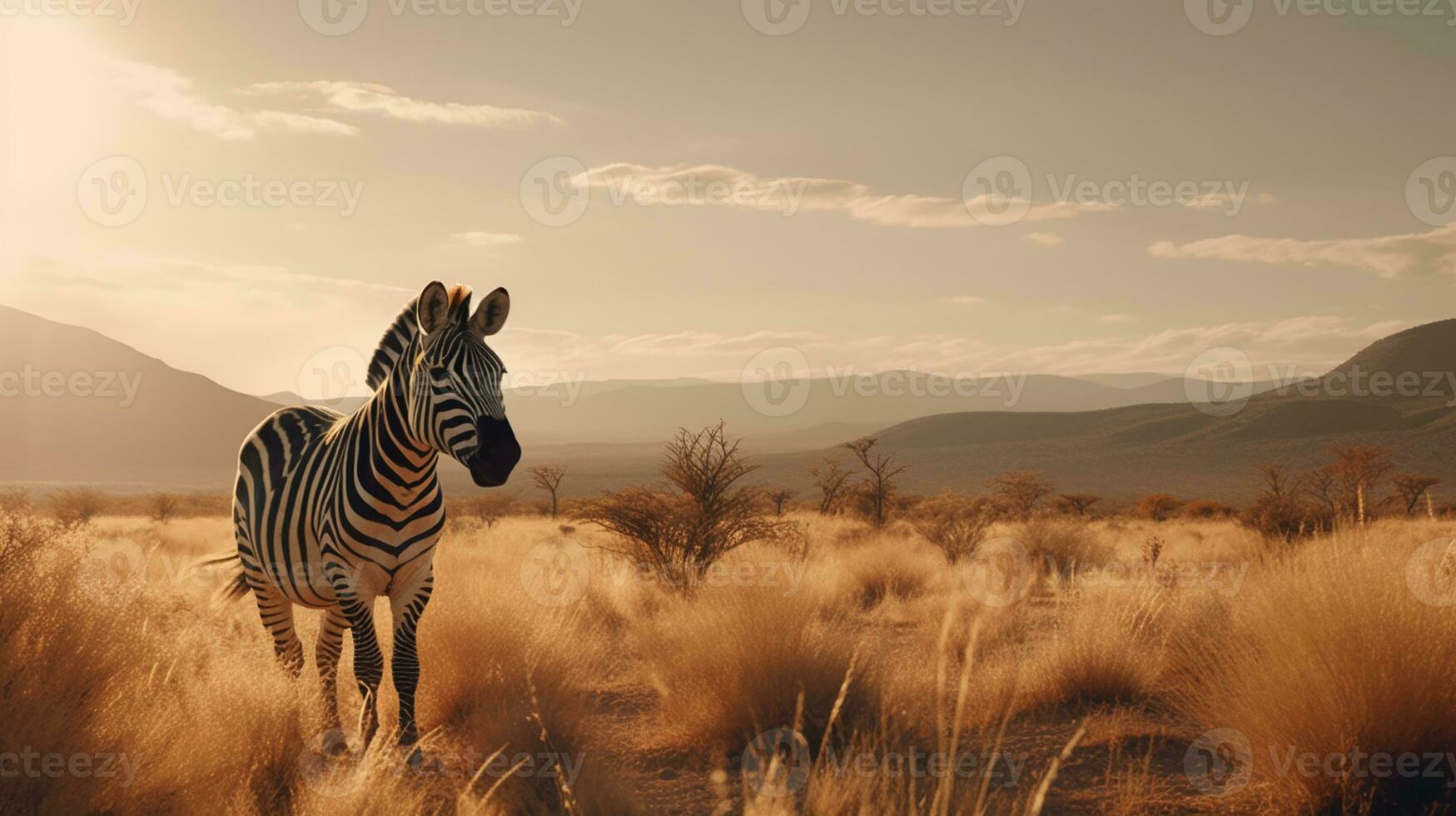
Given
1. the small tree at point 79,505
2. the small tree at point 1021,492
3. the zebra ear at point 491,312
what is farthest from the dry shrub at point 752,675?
the small tree at point 79,505

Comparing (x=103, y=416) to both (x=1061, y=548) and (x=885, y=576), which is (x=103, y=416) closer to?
(x=885, y=576)

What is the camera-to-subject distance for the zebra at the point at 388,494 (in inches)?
185

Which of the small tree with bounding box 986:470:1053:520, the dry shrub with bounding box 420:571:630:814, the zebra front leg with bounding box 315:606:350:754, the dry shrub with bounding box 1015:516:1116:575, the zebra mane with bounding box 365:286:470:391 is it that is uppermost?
the zebra mane with bounding box 365:286:470:391

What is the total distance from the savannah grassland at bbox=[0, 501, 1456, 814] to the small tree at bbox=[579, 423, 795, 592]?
316 centimetres

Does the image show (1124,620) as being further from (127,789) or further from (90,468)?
(90,468)

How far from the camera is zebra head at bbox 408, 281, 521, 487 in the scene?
443 cm

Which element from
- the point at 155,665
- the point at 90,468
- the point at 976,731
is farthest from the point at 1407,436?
the point at 90,468

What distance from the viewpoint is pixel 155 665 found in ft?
15.0

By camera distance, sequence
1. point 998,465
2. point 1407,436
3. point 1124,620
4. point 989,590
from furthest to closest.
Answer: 1. point 998,465
2. point 1407,436
3. point 989,590
4. point 1124,620

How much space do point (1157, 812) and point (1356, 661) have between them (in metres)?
1.29

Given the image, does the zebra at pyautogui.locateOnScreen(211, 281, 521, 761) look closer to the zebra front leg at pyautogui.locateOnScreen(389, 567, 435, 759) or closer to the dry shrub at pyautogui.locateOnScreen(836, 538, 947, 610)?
the zebra front leg at pyautogui.locateOnScreen(389, 567, 435, 759)

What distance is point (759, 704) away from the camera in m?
6.16

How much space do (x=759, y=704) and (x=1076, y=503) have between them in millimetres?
29449

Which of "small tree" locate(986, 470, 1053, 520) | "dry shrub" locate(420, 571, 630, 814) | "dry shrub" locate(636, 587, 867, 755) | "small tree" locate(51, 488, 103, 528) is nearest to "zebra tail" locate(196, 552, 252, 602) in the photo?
"dry shrub" locate(420, 571, 630, 814)
